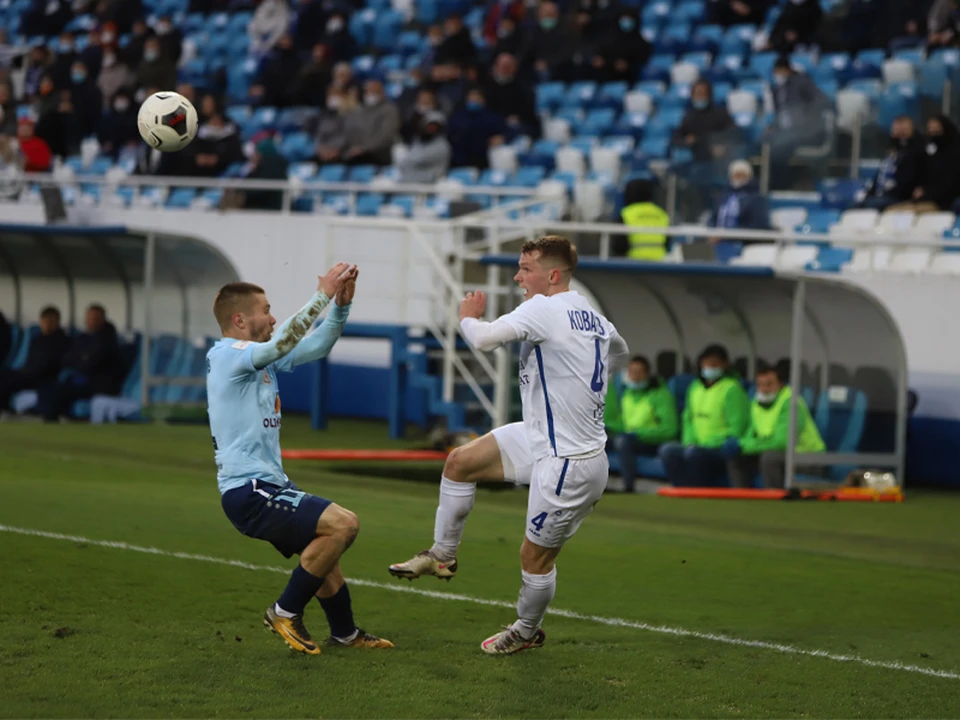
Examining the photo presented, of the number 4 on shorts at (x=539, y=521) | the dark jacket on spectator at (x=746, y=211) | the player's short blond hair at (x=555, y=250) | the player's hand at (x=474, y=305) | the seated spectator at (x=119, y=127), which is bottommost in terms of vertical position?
the number 4 on shorts at (x=539, y=521)

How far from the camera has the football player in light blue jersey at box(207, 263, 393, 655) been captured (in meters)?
6.77

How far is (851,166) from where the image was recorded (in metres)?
18.3

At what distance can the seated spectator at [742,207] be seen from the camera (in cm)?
1753

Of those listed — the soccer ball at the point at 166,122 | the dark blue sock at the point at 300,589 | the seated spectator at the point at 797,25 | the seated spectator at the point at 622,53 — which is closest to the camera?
the dark blue sock at the point at 300,589

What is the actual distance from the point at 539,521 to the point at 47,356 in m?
13.9

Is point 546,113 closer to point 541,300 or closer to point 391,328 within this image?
point 391,328

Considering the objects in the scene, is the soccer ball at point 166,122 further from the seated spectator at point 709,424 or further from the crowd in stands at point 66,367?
the crowd in stands at point 66,367

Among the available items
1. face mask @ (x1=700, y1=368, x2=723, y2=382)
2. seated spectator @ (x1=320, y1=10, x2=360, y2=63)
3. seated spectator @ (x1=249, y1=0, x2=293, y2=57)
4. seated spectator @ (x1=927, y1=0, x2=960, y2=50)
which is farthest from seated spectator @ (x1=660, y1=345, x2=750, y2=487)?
seated spectator @ (x1=249, y1=0, x2=293, y2=57)

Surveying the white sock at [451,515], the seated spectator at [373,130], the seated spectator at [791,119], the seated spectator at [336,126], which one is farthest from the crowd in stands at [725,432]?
the seated spectator at [336,126]

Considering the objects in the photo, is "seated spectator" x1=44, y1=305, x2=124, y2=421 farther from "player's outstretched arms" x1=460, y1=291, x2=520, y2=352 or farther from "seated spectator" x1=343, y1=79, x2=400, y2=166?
"player's outstretched arms" x1=460, y1=291, x2=520, y2=352

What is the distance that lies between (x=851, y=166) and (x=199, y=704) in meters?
13.7

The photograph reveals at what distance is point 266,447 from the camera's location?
6883 millimetres

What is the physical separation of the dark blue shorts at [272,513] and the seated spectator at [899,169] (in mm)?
11973

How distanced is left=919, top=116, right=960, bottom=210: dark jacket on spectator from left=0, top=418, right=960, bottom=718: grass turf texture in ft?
14.0
